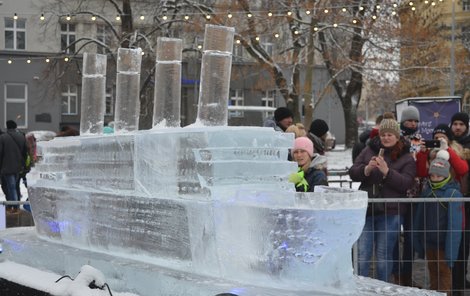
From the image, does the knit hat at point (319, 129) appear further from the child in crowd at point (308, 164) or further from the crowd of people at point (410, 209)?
the child in crowd at point (308, 164)

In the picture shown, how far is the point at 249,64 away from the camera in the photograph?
26.5m

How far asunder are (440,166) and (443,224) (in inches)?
20.2

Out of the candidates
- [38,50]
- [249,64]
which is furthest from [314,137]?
[38,50]

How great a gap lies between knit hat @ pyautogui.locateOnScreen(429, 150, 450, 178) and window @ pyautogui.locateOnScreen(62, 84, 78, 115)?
103ft

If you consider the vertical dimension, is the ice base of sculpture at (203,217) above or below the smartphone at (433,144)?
below

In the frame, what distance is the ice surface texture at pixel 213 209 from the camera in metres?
3.27

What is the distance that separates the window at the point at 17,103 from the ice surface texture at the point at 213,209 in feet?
107

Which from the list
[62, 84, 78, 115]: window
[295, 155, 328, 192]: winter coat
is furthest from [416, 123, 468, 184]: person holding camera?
[62, 84, 78, 115]: window

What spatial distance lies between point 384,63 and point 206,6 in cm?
570

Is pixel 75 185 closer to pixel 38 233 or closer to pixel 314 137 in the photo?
pixel 38 233

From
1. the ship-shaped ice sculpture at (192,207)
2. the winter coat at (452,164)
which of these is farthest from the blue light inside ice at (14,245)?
the winter coat at (452,164)

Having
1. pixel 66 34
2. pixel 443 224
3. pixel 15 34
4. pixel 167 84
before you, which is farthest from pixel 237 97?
pixel 167 84

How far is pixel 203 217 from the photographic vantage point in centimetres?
356

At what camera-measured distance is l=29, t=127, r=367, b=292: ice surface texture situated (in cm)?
327
